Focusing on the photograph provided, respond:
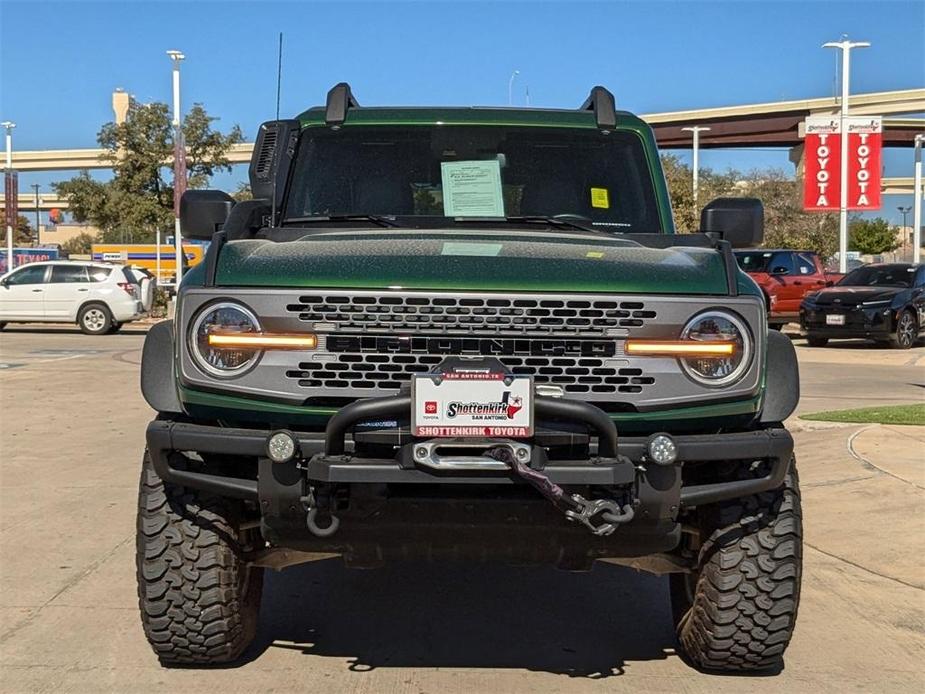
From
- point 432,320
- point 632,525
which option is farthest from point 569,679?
point 432,320

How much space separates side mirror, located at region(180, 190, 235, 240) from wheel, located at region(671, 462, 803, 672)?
92.4 inches

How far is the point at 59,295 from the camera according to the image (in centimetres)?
2419

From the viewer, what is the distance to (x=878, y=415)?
10.7m

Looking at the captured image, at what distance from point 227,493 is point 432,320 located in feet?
2.69

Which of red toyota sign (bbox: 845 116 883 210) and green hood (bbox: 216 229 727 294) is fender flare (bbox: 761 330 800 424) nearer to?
green hood (bbox: 216 229 727 294)

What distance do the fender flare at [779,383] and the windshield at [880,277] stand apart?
18.4m

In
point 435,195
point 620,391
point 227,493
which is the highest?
point 435,195

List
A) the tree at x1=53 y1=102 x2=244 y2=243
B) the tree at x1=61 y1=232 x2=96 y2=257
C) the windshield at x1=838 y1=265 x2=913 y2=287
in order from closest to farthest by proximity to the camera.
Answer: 1. the windshield at x1=838 y1=265 x2=913 y2=287
2. the tree at x1=53 y1=102 x2=244 y2=243
3. the tree at x1=61 y1=232 x2=96 y2=257

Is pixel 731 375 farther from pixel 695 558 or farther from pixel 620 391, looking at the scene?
pixel 695 558

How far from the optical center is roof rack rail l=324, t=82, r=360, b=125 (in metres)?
5.30

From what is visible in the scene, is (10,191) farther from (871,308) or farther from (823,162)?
(871,308)

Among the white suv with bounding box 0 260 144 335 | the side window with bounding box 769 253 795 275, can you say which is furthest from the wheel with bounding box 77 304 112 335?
the side window with bounding box 769 253 795 275

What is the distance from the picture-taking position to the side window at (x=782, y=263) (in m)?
24.1

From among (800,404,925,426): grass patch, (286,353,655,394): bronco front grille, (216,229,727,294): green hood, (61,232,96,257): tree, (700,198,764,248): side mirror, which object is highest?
(61,232,96,257): tree
